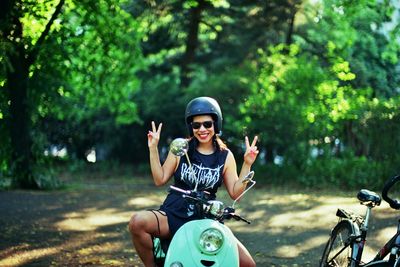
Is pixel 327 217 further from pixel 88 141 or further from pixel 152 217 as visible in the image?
pixel 88 141

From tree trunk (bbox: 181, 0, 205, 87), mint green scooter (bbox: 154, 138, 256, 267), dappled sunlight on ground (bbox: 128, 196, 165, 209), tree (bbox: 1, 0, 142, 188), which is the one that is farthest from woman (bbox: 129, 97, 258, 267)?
tree trunk (bbox: 181, 0, 205, 87)

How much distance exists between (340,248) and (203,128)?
185 cm

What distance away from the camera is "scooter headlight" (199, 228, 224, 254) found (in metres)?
4.00

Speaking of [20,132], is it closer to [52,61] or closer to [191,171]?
[52,61]

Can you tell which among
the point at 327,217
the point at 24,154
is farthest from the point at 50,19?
the point at 327,217

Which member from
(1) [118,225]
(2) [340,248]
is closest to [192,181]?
(2) [340,248]

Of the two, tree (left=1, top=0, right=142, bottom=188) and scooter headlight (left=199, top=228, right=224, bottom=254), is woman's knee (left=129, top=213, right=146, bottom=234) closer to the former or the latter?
scooter headlight (left=199, top=228, right=224, bottom=254)

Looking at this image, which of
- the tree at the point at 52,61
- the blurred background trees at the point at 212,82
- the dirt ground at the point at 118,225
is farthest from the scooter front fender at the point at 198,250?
the tree at the point at 52,61

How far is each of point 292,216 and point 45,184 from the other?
261 inches

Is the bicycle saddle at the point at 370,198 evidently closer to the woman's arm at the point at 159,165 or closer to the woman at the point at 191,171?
the woman at the point at 191,171

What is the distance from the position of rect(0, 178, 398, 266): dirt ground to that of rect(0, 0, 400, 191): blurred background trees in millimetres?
1718

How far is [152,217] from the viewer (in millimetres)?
4586

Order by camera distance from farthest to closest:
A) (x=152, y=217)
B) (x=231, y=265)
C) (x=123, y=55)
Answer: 1. (x=123, y=55)
2. (x=152, y=217)
3. (x=231, y=265)

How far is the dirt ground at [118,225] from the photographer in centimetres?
805
